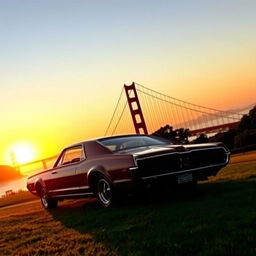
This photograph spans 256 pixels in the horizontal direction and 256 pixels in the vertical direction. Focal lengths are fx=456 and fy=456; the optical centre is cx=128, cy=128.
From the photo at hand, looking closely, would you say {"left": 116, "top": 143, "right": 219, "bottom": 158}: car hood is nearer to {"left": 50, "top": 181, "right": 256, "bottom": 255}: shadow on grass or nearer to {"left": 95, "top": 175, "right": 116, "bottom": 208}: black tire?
{"left": 95, "top": 175, "right": 116, "bottom": 208}: black tire

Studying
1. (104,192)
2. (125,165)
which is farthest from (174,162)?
(104,192)

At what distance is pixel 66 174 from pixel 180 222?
158 inches

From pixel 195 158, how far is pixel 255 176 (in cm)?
240

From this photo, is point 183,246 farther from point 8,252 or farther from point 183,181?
point 183,181

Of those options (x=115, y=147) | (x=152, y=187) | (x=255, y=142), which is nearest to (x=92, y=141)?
(x=115, y=147)

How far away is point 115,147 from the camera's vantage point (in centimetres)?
817

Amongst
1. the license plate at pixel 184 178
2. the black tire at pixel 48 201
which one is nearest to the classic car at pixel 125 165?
the license plate at pixel 184 178

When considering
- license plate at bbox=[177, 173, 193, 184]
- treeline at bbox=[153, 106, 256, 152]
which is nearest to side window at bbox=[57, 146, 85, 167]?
license plate at bbox=[177, 173, 193, 184]

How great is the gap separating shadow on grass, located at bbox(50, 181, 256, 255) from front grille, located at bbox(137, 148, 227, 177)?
525 millimetres

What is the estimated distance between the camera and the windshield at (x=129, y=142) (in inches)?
324

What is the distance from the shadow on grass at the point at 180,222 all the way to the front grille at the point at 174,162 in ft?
1.72

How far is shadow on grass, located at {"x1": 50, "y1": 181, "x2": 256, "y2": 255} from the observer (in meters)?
4.23

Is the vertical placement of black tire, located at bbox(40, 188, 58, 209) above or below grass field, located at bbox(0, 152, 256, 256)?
above

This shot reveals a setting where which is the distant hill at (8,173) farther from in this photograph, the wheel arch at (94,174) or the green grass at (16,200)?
the wheel arch at (94,174)
